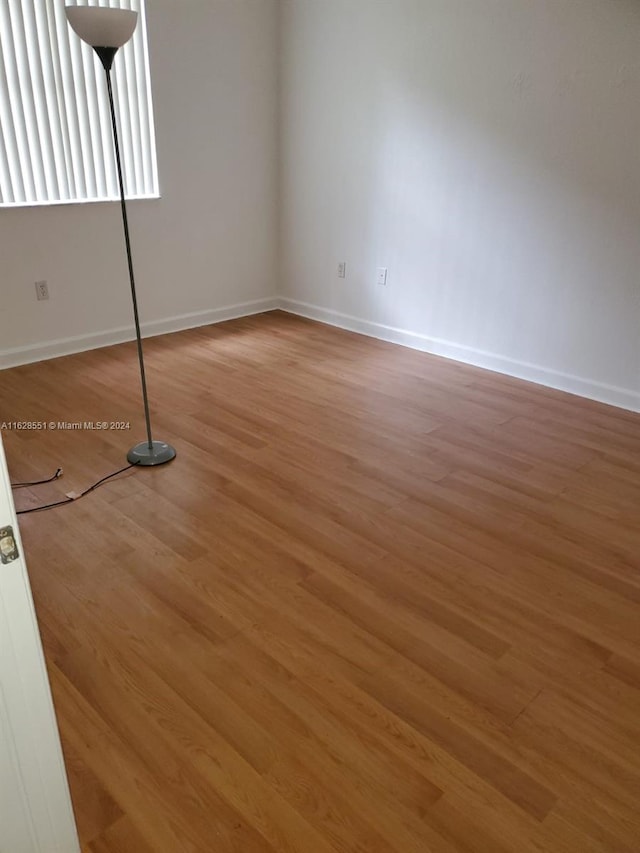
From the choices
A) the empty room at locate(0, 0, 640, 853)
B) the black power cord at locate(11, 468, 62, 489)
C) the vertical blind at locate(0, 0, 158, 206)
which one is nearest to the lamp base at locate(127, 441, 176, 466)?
the empty room at locate(0, 0, 640, 853)

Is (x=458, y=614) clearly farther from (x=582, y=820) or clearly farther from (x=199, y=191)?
(x=199, y=191)

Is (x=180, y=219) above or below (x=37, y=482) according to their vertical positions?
above

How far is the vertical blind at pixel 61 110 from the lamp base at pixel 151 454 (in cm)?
176

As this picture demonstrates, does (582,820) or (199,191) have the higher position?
(199,191)

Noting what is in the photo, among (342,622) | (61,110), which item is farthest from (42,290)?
(342,622)

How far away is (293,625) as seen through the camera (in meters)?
1.92

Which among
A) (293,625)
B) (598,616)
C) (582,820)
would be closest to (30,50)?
(293,625)

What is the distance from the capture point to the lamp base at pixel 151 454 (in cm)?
278

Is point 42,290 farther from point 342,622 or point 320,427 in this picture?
point 342,622

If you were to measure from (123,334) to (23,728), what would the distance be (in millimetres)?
3610

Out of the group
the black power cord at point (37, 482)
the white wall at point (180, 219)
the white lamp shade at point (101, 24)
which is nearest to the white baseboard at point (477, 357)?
the white wall at point (180, 219)

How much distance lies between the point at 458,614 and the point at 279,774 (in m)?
0.76

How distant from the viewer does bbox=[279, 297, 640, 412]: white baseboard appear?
3.56m

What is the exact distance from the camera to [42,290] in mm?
3797
